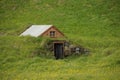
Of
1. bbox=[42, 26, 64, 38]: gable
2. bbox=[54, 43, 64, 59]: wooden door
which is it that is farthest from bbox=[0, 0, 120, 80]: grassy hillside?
bbox=[42, 26, 64, 38]: gable

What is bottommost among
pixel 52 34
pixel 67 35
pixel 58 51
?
pixel 58 51

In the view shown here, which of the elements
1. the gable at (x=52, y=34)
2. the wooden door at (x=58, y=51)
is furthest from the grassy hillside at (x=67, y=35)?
the gable at (x=52, y=34)

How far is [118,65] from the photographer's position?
3903 centimetres

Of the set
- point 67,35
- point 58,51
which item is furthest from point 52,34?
point 67,35

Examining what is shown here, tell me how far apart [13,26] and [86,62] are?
994 inches

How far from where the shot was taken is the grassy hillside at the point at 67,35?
38125mm

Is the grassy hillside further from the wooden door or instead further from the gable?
the gable

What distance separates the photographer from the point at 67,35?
58.3 metres

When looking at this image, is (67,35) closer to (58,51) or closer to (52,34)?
(52,34)

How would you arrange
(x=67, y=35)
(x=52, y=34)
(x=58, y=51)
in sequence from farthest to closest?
(x=67, y=35) → (x=52, y=34) → (x=58, y=51)

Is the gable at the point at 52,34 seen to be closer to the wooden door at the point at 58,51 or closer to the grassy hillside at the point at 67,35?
the grassy hillside at the point at 67,35

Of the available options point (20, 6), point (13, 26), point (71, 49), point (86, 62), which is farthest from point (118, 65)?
point (20, 6)

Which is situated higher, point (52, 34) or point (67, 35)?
point (52, 34)

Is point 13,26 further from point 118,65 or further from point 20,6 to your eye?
point 118,65
